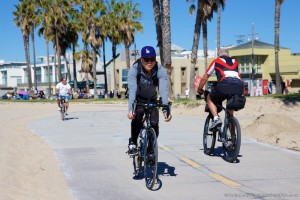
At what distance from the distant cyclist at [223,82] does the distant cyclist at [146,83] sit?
1.47 meters

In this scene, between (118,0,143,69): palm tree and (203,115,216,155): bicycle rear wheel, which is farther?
(118,0,143,69): palm tree

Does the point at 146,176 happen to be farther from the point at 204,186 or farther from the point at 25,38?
the point at 25,38

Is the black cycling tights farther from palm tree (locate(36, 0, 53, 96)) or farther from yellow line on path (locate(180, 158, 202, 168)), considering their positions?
palm tree (locate(36, 0, 53, 96))

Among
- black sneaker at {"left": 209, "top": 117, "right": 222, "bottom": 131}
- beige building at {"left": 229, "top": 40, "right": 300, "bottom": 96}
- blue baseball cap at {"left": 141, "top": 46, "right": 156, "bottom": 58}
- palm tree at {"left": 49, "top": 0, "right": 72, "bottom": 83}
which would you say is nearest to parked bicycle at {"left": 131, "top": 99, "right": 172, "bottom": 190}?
blue baseball cap at {"left": 141, "top": 46, "right": 156, "bottom": 58}

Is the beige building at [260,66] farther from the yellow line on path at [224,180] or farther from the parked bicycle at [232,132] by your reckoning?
the yellow line on path at [224,180]

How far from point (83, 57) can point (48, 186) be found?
62.1 m

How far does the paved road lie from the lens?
534 centimetres

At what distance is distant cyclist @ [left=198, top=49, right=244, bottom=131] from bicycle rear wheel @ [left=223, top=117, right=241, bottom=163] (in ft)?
0.66

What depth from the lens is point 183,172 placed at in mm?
6570

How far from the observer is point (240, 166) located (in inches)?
274

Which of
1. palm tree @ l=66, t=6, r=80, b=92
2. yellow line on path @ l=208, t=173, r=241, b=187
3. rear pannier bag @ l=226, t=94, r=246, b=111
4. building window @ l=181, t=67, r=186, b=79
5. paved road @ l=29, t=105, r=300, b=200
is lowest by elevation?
paved road @ l=29, t=105, r=300, b=200

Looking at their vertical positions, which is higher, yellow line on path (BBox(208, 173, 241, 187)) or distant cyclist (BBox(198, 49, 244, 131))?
distant cyclist (BBox(198, 49, 244, 131))

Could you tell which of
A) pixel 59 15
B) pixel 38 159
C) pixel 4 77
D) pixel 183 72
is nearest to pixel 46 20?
pixel 59 15

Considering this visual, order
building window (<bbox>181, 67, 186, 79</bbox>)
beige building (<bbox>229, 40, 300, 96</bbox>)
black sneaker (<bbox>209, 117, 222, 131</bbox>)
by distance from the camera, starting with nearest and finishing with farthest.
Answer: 1. black sneaker (<bbox>209, 117, 222, 131</bbox>)
2. beige building (<bbox>229, 40, 300, 96</bbox>)
3. building window (<bbox>181, 67, 186, 79</bbox>)
